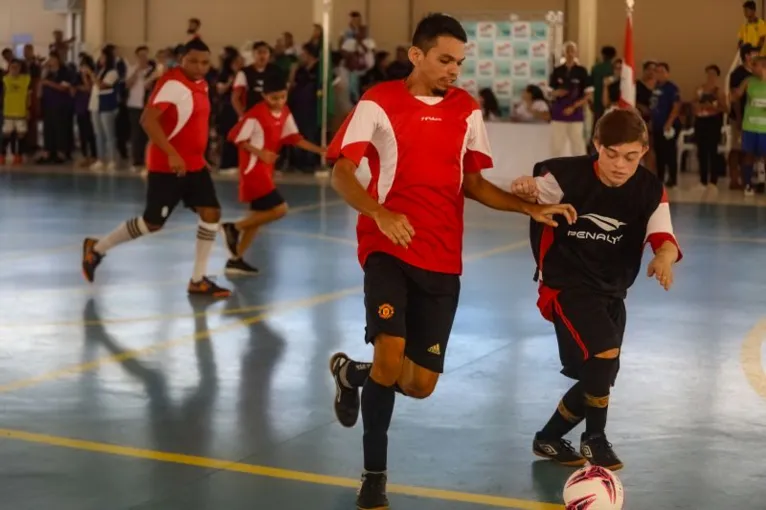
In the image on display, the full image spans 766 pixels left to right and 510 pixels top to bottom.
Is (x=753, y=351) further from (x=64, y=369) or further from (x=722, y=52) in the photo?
(x=722, y=52)

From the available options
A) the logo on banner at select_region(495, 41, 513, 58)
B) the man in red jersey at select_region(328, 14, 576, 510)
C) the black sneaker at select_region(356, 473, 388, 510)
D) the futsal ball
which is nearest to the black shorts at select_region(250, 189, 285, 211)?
the man in red jersey at select_region(328, 14, 576, 510)

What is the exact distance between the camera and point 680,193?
2084 centimetres

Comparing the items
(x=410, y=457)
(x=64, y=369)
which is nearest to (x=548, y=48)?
(x=64, y=369)

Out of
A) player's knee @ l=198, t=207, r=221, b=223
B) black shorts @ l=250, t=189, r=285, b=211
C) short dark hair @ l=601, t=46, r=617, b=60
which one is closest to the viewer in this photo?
player's knee @ l=198, t=207, r=221, b=223

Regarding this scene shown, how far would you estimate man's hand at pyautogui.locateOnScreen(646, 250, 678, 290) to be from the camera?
5.57 m

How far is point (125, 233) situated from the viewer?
11375 millimetres

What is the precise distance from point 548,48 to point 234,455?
675 inches

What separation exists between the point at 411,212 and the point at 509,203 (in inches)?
18.6

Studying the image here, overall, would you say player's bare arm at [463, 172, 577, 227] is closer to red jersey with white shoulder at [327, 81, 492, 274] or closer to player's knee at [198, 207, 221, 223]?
red jersey with white shoulder at [327, 81, 492, 274]

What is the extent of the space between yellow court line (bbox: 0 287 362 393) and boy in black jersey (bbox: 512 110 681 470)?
135 inches

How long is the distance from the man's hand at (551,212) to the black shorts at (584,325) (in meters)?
0.37

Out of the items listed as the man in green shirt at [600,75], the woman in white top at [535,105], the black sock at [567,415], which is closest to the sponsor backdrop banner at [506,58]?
the woman in white top at [535,105]

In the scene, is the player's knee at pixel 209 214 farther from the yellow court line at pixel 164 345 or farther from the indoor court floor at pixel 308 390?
the yellow court line at pixel 164 345

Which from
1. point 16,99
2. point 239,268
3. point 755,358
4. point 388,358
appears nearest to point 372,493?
point 388,358
